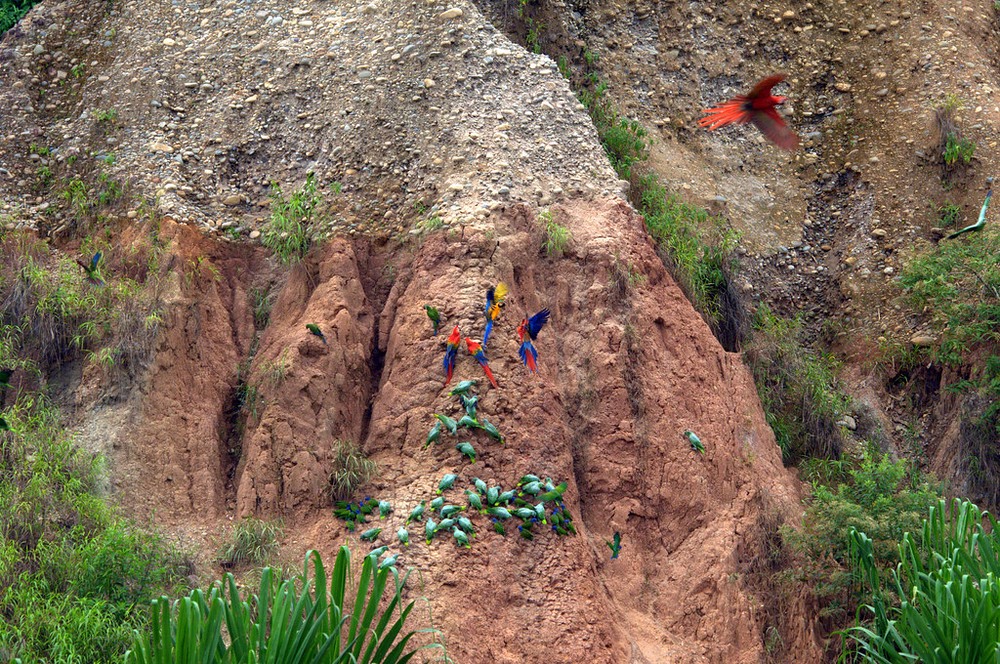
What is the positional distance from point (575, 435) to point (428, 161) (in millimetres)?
2749

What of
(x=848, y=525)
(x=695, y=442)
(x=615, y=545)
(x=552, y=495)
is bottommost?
(x=848, y=525)

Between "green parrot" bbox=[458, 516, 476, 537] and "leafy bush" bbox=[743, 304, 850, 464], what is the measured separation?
362 centimetres

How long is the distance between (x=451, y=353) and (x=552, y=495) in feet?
4.35

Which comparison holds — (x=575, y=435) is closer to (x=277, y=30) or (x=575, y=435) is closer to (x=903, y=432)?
(x=903, y=432)

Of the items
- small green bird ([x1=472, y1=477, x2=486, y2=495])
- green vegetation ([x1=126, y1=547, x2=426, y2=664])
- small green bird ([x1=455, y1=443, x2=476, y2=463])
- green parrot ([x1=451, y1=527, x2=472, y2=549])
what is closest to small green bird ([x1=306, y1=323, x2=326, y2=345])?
small green bird ([x1=455, y1=443, x2=476, y2=463])

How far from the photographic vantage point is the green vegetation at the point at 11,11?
13391 millimetres

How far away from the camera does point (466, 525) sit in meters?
8.93

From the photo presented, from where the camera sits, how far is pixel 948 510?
10.8 meters

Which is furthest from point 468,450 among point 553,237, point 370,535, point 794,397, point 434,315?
point 794,397

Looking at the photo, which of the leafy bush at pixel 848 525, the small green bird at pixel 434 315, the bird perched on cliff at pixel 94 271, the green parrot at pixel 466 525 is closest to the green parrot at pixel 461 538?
the green parrot at pixel 466 525

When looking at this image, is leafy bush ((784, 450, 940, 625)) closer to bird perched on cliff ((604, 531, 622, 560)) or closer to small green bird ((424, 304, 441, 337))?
bird perched on cliff ((604, 531, 622, 560))

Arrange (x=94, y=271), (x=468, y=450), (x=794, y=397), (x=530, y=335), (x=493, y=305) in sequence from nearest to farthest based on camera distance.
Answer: (x=468, y=450), (x=493, y=305), (x=530, y=335), (x=94, y=271), (x=794, y=397)

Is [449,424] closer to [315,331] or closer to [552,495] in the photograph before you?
[552,495]

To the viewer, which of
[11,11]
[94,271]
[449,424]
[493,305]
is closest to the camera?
[449,424]
